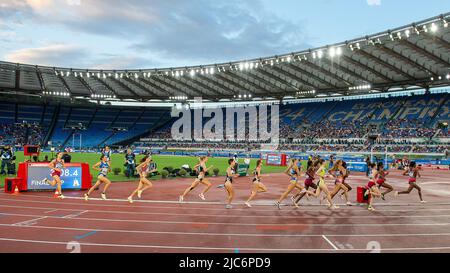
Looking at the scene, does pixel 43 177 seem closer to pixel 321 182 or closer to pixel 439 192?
pixel 321 182

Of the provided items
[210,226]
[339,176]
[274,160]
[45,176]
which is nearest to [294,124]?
[274,160]

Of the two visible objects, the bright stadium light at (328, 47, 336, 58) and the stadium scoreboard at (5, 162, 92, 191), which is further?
the bright stadium light at (328, 47, 336, 58)

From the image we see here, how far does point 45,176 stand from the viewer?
17.9 metres

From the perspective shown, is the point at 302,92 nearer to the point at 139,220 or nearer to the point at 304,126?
the point at 304,126

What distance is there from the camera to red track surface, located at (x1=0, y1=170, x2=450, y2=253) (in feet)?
29.2

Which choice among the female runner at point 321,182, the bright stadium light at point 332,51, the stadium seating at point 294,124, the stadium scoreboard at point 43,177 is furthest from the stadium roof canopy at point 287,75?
the stadium scoreboard at point 43,177

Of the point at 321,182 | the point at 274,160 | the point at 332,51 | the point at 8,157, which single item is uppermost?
the point at 332,51

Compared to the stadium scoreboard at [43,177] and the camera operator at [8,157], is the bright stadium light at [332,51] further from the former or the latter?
the camera operator at [8,157]

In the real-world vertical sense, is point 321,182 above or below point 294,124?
below

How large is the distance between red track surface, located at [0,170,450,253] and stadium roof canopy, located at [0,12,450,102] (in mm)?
29227

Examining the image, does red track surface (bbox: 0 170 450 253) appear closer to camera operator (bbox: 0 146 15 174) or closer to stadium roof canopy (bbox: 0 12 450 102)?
camera operator (bbox: 0 146 15 174)

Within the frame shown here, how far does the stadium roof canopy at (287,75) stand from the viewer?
134ft

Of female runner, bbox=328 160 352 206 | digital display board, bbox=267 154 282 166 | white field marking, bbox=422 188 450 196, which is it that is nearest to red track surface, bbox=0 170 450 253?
female runner, bbox=328 160 352 206

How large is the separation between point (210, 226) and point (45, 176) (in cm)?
1119
